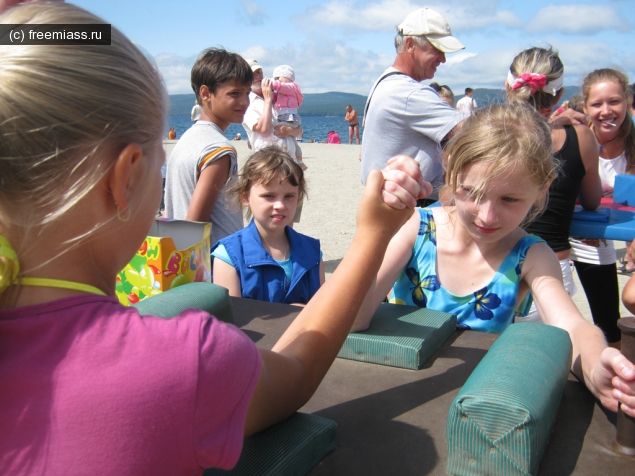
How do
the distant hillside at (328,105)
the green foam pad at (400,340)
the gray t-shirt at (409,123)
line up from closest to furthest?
the green foam pad at (400,340)
the gray t-shirt at (409,123)
the distant hillside at (328,105)

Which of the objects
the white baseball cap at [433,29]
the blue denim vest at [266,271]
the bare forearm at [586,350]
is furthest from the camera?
the white baseball cap at [433,29]

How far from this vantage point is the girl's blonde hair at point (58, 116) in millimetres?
622

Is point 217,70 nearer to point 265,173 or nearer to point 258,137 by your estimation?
point 265,173

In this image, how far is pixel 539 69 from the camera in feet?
9.31

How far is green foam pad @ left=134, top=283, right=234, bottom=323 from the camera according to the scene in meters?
1.38

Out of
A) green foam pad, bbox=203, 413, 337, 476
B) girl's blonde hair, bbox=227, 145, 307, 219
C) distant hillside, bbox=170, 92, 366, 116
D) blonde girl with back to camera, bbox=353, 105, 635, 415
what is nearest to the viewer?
green foam pad, bbox=203, 413, 337, 476

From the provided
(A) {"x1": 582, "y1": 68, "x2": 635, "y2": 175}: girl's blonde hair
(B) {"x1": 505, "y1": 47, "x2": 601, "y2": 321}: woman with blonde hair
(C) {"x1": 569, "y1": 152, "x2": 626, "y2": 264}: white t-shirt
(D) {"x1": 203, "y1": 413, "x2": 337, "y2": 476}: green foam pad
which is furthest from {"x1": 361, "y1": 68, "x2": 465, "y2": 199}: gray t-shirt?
(D) {"x1": 203, "y1": 413, "x2": 337, "y2": 476}: green foam pad

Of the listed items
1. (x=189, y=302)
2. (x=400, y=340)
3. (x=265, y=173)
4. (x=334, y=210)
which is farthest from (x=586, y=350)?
(x=334, y=210)

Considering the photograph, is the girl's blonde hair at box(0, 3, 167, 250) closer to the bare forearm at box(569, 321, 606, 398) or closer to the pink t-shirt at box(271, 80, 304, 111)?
the bare forearm at box(569, 321, 606, 398)

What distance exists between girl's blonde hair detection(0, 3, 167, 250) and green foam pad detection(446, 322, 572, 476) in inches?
27.7

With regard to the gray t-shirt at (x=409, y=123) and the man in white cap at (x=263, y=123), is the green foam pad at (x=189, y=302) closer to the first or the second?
the gray t-shirt at (x=409, y=123)

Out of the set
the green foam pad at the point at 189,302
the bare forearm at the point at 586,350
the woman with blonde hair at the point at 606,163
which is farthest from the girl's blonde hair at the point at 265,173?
the woman with blonde hair at the point at 606,163

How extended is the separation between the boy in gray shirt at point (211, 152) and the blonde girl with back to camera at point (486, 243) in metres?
1.01

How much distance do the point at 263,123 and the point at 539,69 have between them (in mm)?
2825
